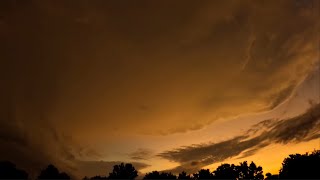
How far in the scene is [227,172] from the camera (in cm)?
10056

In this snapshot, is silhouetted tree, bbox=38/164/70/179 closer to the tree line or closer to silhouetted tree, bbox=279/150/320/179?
the tree line

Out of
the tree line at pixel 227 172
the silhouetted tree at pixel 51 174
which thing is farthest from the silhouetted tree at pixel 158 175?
the silhouetted tree at pixel 51 174

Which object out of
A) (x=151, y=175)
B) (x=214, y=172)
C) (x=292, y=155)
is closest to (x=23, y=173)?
(x=151, y=175)

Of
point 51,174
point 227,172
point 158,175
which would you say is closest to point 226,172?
point 227,172

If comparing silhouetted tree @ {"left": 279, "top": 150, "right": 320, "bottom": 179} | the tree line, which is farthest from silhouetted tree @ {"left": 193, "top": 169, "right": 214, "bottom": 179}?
silhouetted tree @ {"left": 279, "top": 150, "right": 320, "bottom": 179}

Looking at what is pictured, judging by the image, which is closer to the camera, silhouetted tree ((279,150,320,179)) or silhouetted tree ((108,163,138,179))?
silhouetted tree ((279,150,320,179))

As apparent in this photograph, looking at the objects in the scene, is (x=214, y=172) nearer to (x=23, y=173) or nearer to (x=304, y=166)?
(x=304, y=166)

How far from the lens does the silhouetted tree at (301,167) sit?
258 ft

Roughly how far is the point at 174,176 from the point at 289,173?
31396 millimetres

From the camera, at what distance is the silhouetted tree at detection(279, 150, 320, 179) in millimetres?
78519

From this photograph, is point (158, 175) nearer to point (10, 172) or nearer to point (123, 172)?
point (123, 172)

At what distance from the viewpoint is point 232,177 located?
9994cm

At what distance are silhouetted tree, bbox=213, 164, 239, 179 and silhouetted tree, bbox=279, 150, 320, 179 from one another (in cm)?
1543

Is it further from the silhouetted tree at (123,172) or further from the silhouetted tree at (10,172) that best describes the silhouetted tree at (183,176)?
the silhouetted tree at (10,172)
